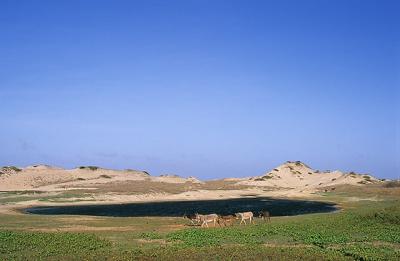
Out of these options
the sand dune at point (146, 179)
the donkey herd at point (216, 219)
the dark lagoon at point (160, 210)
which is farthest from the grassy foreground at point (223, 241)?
the sand dune at point (146, 179)

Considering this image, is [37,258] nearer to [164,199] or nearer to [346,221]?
[346,221]

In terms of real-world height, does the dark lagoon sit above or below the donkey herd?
above

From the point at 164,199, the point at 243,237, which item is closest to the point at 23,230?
the point at 243,237

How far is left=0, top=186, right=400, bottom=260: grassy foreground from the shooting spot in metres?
23.7

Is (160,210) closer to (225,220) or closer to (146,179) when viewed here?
(225,220)

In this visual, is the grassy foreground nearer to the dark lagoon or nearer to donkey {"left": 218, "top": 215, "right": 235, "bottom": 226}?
donkey {"left": 218, "top": 215, "right": 235, "bottom": 226}

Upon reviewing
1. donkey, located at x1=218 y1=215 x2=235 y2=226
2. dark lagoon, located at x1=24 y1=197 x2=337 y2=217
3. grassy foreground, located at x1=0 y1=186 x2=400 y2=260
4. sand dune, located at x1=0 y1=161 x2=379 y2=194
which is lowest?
grassy foreground, located at x1=0 y1=186 x2=400 y2=260

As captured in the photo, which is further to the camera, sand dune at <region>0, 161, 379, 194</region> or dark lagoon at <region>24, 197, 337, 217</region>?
sand dune at <region>0, 161, 379, 194</region>

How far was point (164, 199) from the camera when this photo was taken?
80.1 m

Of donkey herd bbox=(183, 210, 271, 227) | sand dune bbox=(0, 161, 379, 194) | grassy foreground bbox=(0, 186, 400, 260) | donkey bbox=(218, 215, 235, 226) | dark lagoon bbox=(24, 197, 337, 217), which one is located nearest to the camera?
grassy foreground bbox=(0, 186, 400, 260)

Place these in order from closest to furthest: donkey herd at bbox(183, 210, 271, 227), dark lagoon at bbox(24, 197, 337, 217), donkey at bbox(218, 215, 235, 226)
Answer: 1. donkey herd at bbox(183, 210, 271, 227)
2. donkey at bbox(218, 215, 235, 226)
3. dark lagoon at bbox(24, 197, 337, 217)

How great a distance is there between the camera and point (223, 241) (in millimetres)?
28719

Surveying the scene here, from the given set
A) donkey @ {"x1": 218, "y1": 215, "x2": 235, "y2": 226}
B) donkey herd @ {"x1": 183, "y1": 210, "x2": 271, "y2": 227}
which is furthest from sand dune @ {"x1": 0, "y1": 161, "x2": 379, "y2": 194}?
donkey @ {"x1": 218, "y1": 215, "x2": 235, "y2": 226}

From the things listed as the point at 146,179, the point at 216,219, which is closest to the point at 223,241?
the point at 216,219
